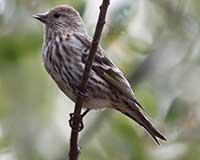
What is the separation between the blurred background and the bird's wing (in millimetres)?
250

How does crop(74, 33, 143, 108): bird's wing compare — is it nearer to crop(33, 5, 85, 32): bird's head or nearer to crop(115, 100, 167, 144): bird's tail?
crop(115, 100, 167, 144): bird's tail

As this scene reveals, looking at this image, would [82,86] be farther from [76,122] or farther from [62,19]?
[62,19]

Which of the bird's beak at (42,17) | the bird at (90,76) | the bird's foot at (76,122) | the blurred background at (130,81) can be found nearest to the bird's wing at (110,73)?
the bird at (90,76)

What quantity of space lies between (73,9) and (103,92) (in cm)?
62

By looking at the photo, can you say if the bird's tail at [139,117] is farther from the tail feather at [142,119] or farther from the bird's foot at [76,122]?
the bird's foot at [76,122]

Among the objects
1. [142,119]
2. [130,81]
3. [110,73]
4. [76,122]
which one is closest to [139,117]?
[142,119]

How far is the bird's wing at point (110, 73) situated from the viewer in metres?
4.76

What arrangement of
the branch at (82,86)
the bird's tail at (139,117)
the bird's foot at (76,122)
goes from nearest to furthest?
the branch at (82,86)
the bird's foot at (76,122)
the bird's tail at (139,117)

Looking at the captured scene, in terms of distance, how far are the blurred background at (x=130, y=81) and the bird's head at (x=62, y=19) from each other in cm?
6

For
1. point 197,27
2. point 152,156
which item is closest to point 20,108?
point 152,156

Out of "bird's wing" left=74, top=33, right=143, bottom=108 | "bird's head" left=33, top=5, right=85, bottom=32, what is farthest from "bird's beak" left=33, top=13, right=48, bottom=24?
"bird's wing" left=74, top=33, right=143, bottom=108

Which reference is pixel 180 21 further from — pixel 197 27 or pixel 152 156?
pixel 152 156

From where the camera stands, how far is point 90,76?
471 centimetres

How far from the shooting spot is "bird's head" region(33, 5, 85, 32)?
202 inches
